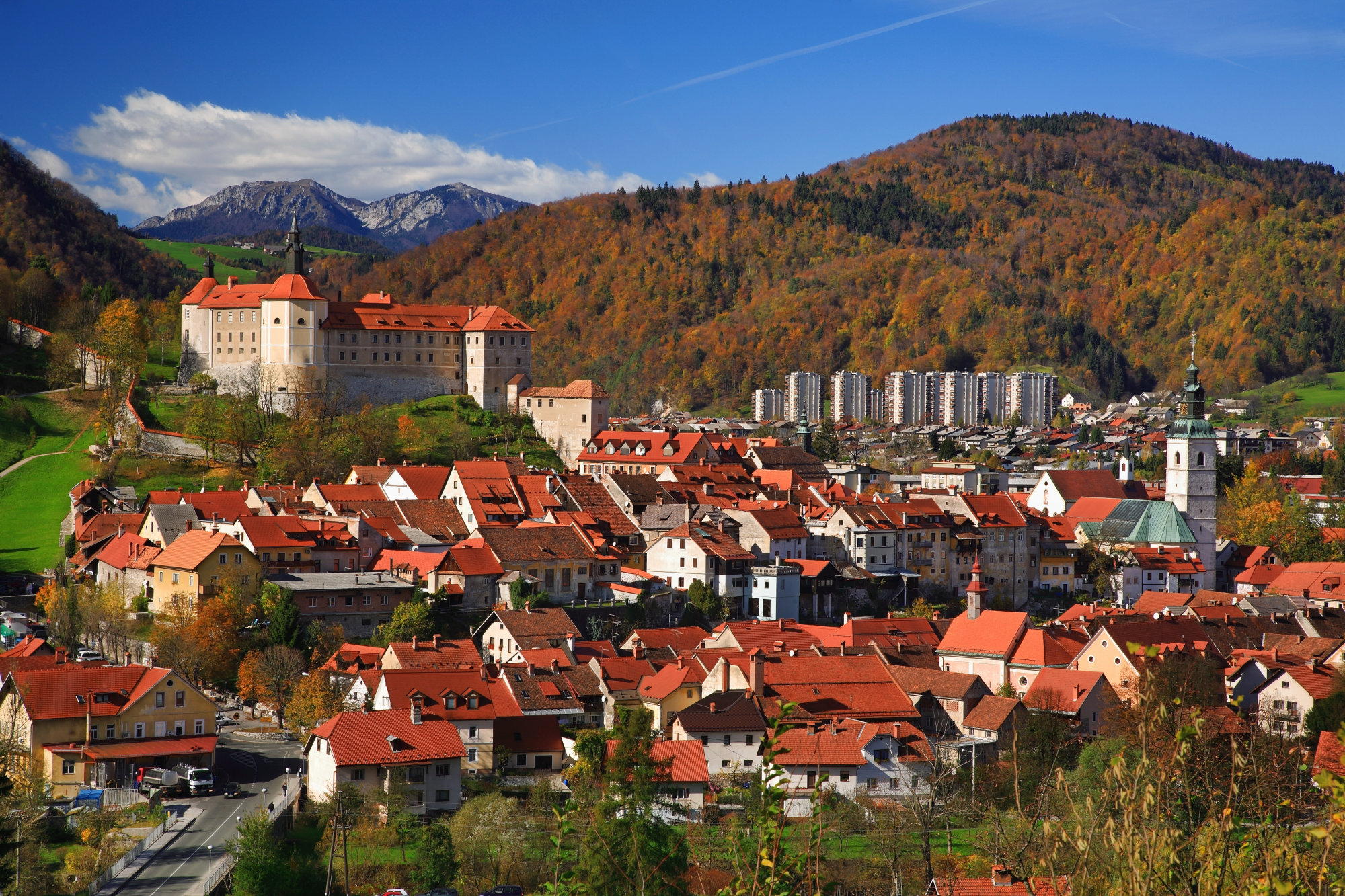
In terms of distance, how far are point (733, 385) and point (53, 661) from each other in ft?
452

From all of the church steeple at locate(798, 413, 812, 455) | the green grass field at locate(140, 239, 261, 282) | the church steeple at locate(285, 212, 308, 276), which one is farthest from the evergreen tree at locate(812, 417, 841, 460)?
the green grass field at locate(140, 239, 261, 282)

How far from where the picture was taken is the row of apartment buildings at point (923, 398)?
164 meters

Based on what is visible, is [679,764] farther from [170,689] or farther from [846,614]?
[846,614]

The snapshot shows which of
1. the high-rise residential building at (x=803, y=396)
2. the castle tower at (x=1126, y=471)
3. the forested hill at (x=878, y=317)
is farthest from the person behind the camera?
the forested hill at (x=878, y=317)

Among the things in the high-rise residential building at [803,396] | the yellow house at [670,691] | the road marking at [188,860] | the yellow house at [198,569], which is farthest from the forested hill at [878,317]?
the road marking at [188,860]

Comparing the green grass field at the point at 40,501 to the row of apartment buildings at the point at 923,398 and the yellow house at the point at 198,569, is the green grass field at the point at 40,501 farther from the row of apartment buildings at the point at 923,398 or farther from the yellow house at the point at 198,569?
the row of apartment buildings at the point at 923,398

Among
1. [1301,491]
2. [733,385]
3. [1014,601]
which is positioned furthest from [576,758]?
[733,385]

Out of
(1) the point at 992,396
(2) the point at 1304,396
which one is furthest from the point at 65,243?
(2) the point at 1304,396

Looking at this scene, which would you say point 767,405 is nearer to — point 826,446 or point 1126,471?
point 826,446

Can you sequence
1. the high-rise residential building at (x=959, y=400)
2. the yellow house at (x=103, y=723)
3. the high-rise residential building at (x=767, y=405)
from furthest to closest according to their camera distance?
the high-rise residential building at (x=767, y=405)
the high-rise residential building at (x=959, y=400)
the yellow house at (x=103, y=723)

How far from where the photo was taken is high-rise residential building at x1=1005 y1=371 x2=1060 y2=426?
164m

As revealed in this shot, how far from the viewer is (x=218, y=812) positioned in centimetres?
3456

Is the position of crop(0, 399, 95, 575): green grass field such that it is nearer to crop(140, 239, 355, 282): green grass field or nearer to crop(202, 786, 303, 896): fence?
crop(202, 786, 303, 896): fence

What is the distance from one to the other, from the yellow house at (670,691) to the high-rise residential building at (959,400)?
124 meters
